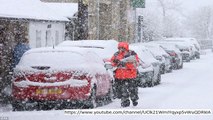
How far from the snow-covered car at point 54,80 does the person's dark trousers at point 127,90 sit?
75 centimetres

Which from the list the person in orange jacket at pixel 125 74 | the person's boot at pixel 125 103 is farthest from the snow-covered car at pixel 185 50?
the person's boot at pixel 125 103

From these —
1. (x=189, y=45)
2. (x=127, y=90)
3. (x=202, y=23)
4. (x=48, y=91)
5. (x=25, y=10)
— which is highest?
(x=25, y=10)

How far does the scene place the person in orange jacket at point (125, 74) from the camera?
17.3 metres

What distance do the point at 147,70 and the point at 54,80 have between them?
8.43 metres

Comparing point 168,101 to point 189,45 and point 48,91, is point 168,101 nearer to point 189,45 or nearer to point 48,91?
point 48,91

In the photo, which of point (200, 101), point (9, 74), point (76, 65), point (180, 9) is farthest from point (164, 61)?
point (180, 9)

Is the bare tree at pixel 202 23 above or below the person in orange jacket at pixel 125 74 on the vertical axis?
below

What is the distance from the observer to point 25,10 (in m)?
25.8

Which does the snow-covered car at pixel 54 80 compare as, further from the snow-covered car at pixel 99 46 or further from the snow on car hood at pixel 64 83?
the snow-covered car at pixel 99 46

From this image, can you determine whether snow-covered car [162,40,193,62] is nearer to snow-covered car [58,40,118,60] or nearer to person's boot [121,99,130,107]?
snow-covered car [58,40,118,60]

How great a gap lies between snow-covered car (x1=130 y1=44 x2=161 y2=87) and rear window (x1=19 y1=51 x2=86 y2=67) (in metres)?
7.20

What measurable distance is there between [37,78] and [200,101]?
4.77 meters

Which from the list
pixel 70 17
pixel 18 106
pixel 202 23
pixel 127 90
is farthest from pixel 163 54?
pixel 202 23

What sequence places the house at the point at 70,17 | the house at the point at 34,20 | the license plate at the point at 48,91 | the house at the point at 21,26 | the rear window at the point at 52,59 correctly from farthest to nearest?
the house at the point at 70,17, the house at the point at 34,20, the house at the point at 21,26, the rear window at the point at 52,59, the license plate at the point at 48,91
